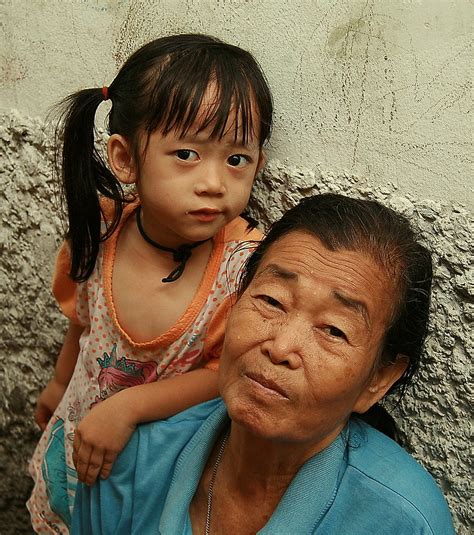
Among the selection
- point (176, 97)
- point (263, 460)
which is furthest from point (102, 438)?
point (176, 97)

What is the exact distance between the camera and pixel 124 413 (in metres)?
1.91

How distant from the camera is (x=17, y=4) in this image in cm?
240

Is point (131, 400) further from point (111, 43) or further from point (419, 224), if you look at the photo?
point (111, 43)

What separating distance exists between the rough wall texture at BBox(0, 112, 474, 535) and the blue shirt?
0.23m

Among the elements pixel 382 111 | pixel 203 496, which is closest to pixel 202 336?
pixel 203 496

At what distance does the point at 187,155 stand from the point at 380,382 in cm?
64

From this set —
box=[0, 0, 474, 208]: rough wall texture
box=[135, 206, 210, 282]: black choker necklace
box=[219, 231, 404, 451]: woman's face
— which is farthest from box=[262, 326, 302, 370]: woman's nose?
box=[135, 206, 210, 282]: black choker necklace

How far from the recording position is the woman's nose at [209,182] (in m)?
1.83

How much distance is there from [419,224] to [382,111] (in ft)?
0.83

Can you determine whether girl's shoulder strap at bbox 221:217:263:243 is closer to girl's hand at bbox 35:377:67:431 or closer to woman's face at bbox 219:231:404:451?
woman's face at bbox 219:231:404:451

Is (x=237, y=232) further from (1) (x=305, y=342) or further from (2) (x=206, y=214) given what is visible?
(1) (x=305, y=342)

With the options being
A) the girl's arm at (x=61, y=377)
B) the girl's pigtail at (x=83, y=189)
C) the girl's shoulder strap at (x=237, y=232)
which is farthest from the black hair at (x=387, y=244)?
the girl's arm at (x=61, y=377)

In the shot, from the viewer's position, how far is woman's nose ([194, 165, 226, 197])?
5.99 feet

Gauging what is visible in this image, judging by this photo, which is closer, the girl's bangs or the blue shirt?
the blue shirt
